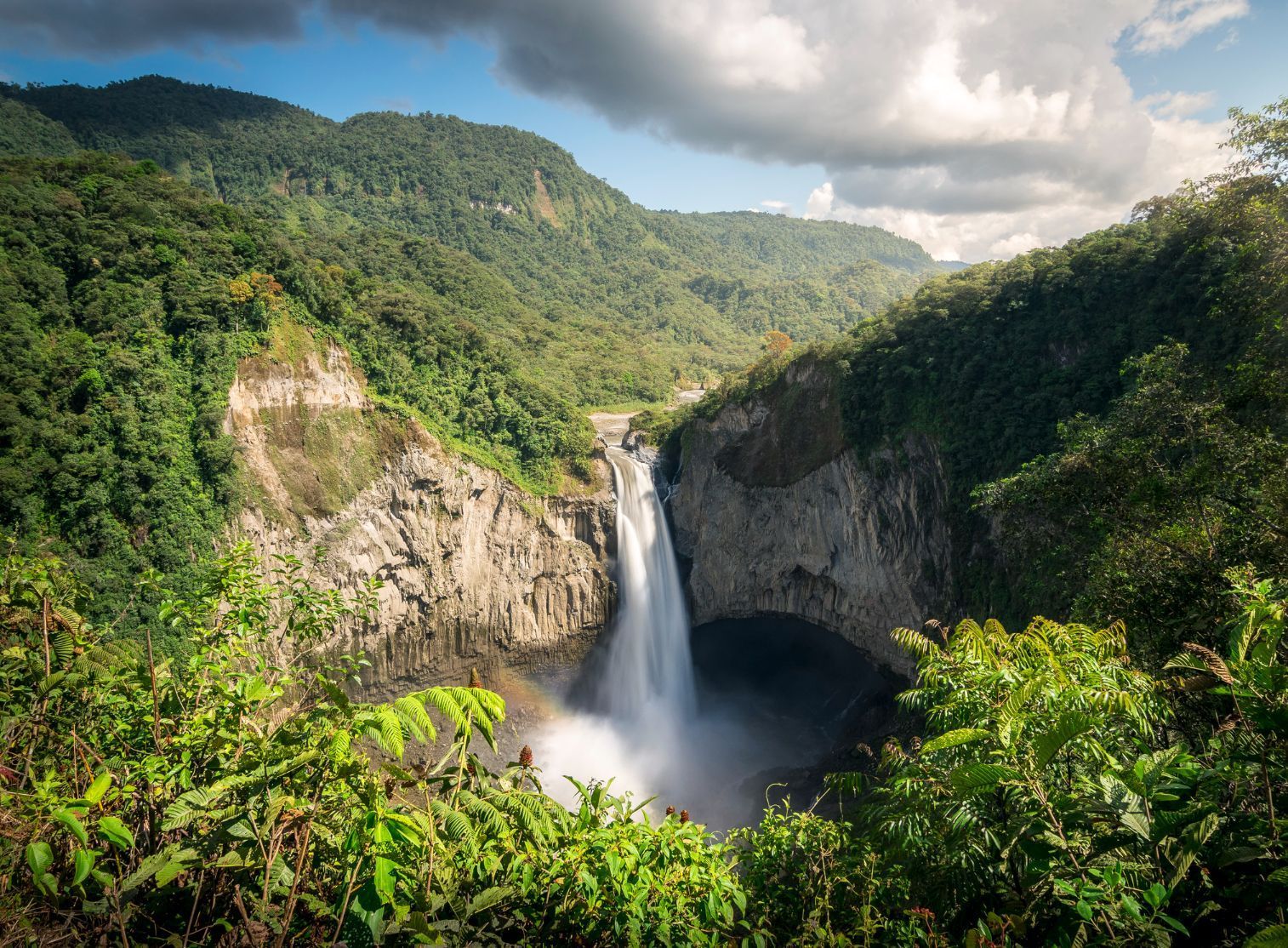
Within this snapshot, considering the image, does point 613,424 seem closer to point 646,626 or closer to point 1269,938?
point 646,626

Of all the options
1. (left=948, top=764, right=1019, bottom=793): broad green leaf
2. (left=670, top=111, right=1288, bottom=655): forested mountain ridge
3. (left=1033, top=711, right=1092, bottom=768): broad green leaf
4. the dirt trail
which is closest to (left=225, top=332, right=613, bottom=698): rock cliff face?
the dirt trail

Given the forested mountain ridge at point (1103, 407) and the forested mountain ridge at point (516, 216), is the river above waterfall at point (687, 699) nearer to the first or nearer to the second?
the forested mountain ridge at point (1103, 407)

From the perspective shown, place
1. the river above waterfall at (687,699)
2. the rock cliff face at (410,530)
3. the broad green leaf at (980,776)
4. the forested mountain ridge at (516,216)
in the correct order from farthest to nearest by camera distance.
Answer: the forested mountain ridge at (516,216) < the river above waterfall at (687,699) < the rock cliff face at (410,530) < the broad green leaf at (980,776)

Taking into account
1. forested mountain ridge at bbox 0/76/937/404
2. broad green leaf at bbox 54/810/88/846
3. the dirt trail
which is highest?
forested mountain ridge at bbox 0/76/937/404

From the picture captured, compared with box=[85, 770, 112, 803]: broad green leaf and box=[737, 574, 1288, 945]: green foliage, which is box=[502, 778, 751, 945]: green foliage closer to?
box=[737, 574, 1288, 945]: green foliage

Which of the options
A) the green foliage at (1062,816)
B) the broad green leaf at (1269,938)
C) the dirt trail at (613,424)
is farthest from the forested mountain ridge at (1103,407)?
the broad green leaf at (1269,938)

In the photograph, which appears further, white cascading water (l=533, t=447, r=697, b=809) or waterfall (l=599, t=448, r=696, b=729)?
waterfall (l=599, t=448, r=696, b=729)
